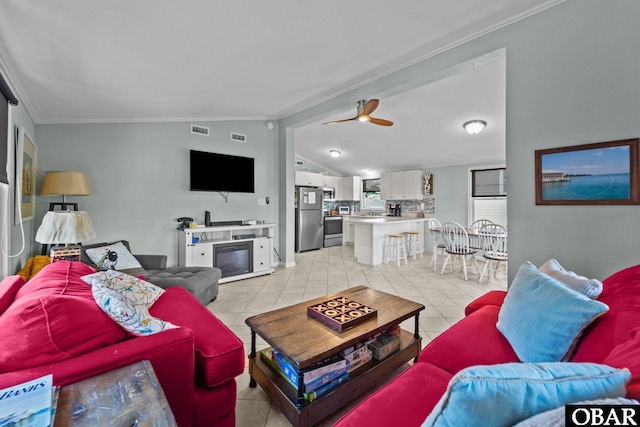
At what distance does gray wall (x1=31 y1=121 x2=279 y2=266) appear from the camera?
11.5 ft

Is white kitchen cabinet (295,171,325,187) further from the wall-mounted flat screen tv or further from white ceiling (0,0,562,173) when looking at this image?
white ceiling (0,0,562,173)

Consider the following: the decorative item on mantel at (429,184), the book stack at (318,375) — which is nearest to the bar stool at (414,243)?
the decorative item on mantel at (429,184)

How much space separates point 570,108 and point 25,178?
4977mm

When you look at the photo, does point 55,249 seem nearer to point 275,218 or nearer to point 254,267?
point 254,267

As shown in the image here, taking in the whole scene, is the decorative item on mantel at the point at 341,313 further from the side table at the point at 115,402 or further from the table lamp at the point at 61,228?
the table lamp at the point at 61,228

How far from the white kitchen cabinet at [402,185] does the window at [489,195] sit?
1155mm

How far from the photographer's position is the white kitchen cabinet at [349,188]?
26.2 feet

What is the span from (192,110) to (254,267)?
8.28ft

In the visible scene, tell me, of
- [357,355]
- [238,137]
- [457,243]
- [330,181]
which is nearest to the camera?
[357,355]

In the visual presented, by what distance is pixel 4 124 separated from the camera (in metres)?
2.00

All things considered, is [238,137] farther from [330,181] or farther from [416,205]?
[416,205]

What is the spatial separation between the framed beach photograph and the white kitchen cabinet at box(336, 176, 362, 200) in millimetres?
5834

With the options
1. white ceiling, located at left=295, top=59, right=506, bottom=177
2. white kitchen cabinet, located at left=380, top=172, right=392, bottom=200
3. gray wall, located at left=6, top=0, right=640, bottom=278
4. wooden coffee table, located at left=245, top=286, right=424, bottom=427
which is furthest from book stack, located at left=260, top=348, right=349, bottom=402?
white kitchen cabinet, located at left=380, top=172, right=392, bottom=200

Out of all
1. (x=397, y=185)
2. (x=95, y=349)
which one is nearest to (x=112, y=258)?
(x=95, y=349)
